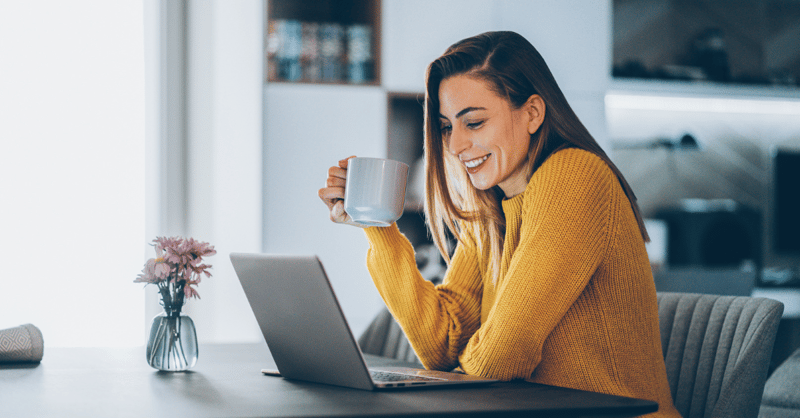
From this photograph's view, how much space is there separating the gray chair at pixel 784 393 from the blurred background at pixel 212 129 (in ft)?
2.72

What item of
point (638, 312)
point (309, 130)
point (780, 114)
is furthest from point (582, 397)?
point (780, 114)

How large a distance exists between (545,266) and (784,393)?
2.69ft

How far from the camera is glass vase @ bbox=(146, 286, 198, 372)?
1137 millimetres

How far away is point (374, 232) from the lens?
1303 millimetres

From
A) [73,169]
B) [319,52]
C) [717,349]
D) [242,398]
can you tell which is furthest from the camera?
[319,52]

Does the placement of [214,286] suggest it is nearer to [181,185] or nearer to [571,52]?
[181,185]

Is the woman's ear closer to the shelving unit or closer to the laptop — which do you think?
the laptop

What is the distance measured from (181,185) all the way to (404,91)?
3.30ft

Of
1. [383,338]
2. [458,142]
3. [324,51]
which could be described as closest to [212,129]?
[324,51]

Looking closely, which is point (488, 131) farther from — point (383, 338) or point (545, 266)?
point (383, 338)

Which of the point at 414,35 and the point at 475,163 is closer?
the point at 475,163

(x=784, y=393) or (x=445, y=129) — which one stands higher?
(x=445, y=129)

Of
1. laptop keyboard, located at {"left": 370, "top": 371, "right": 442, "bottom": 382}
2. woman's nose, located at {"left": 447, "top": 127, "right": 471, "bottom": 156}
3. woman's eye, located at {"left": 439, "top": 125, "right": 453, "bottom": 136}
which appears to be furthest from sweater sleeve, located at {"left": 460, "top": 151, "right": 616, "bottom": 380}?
woman's eye, located at {"left": 439, "top": 125, "right": 453, "bottom": 136}

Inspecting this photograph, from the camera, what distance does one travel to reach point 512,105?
1286mm
